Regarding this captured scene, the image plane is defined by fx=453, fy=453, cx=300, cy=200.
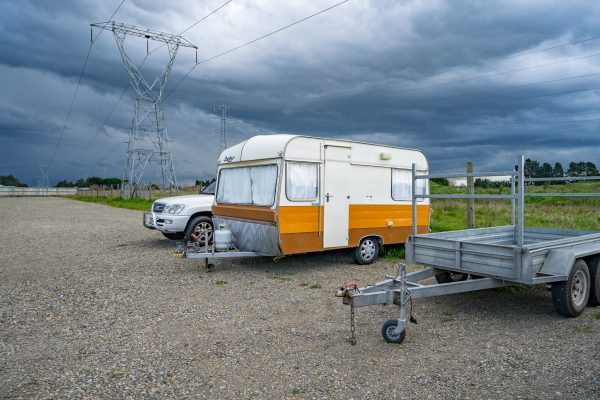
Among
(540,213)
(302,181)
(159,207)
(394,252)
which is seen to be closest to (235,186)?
(302,181)

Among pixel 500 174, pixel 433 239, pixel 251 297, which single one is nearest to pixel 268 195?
pixel 251 297

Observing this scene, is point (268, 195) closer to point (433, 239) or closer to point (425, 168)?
point (433, 239)

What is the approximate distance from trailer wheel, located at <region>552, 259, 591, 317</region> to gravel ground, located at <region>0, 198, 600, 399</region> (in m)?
0.16

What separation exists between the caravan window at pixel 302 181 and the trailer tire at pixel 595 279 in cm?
467

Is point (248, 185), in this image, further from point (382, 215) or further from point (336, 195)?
point (382, 215)

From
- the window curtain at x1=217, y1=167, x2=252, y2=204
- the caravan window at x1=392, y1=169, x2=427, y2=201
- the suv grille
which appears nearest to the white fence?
the suv grille

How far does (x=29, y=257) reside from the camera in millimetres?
10727

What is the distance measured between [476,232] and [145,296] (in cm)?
542

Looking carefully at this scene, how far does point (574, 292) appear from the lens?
19.6ft

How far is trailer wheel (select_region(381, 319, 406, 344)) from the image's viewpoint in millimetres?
4910

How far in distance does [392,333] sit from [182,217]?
7.52 meters

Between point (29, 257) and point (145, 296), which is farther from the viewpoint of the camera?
point (29, 257)

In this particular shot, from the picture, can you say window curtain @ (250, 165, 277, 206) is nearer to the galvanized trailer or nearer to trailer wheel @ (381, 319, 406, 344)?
the galvanized trailer

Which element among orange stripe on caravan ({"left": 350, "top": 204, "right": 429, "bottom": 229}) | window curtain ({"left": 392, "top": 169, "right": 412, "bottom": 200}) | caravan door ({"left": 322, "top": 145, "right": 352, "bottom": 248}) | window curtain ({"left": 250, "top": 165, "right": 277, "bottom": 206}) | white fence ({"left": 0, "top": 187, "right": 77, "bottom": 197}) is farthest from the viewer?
white fence ({"left": 0, "top": 187, "right": 77, "bottom": 197})
